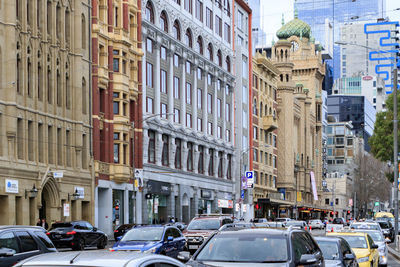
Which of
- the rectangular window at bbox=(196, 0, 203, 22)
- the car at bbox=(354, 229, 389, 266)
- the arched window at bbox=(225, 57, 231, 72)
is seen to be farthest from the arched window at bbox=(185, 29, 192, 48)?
the car at bbox=(354, 229, 389, 266)

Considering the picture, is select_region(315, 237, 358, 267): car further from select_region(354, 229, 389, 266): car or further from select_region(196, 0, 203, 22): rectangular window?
select_region(196, 0, 203, 22): rectangular window

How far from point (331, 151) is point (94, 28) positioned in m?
125

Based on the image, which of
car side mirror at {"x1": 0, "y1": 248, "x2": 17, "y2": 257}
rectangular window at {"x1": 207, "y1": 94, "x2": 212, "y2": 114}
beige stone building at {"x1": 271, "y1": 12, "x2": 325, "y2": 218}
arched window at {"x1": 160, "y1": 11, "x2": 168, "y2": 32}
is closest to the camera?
car side mirror at {"x1": 0, "y1": 248, "x2": 17, "y2": 257}

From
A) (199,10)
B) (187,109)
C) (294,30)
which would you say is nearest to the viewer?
(187,109)

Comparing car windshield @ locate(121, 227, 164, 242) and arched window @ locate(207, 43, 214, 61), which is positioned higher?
arched window @ locate(207, 43, 214, 61)

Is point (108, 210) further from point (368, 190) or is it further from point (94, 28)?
point (368, 190)

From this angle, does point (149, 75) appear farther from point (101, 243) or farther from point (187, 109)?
point (101, 243)

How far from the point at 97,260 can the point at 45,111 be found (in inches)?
1780

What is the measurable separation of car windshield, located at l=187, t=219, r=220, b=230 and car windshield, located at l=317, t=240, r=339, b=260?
15.7 meters

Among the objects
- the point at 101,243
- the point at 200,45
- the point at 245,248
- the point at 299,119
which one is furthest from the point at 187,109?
the point at 245,248

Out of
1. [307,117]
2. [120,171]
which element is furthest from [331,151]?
[120,171]

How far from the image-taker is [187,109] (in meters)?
78.4

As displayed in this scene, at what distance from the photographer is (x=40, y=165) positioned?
50969mm

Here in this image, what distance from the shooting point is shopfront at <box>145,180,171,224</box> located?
67.8 m
